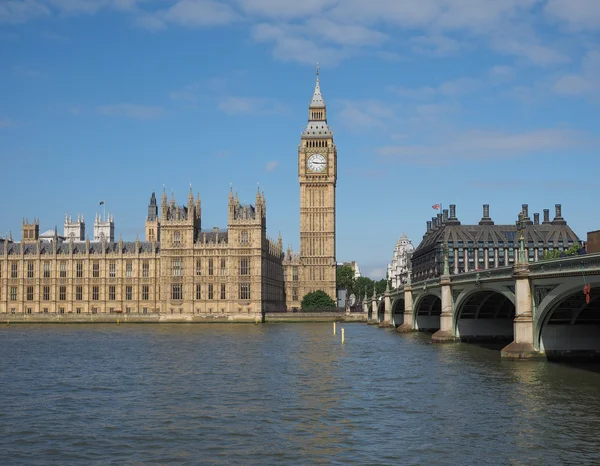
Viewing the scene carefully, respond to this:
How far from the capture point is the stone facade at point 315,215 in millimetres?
166000

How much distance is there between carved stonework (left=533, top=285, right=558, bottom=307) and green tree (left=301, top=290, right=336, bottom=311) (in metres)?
106

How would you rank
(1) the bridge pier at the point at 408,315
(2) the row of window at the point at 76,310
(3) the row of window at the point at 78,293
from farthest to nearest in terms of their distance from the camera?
(3) the row of window at the point at 78,293 < (2) the row of window at the point at 76,310 < (1) the bridge pier at the point at 408,315

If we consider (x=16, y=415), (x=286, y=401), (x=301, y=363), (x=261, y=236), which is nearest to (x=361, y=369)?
(x=301, y=363)

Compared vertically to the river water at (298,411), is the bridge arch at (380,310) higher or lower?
higher

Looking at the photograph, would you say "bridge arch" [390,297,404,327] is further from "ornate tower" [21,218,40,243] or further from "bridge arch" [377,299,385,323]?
"ornate tower" [21,218,40,243]

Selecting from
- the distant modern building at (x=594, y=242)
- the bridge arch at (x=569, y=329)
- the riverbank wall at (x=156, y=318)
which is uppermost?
the distant modern building at (x=594, y=242)

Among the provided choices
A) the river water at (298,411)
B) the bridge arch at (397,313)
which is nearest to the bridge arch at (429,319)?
the bridge arch at (397,313)

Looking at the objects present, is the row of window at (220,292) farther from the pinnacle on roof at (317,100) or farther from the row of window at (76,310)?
the pinnacle on roof at (317,100)

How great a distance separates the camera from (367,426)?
1209 inches

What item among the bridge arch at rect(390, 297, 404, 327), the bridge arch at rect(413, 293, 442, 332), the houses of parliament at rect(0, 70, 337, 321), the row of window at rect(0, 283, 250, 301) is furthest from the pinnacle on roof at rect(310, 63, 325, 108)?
Answer: the bridge arch at rect(413, 293, 442, 332)

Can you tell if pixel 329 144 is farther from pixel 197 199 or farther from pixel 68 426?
pixel 68 426

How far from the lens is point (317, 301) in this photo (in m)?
155

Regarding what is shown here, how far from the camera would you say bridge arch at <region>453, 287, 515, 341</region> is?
71.1m

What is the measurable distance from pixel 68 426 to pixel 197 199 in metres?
120
